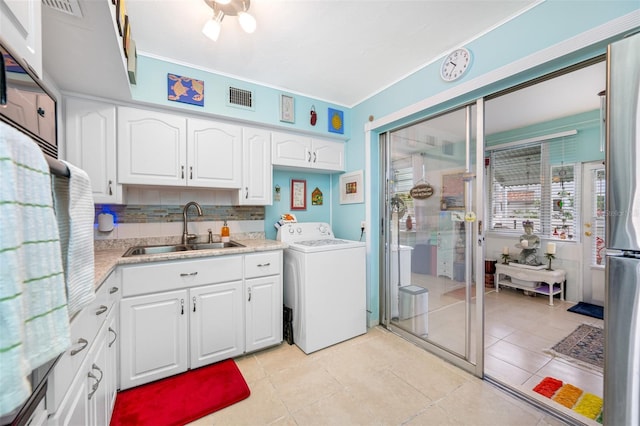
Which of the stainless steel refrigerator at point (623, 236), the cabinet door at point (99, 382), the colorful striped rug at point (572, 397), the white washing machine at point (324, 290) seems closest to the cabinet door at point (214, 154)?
the white washing machine at point (324, 290)

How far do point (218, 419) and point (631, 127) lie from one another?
243 centimetres

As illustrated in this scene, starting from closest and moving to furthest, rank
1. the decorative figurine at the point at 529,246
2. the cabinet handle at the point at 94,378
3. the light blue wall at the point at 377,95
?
1. the cabinet handle at the point at 94,378
2. the light blue wall at the point at 377,95
3. the decorative figurine at the point at 529,246

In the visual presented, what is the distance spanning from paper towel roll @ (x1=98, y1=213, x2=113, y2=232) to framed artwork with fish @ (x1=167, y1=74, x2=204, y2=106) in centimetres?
111

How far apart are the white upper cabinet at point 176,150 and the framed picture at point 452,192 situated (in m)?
1.82

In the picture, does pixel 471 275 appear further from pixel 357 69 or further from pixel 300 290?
pixel 357 69

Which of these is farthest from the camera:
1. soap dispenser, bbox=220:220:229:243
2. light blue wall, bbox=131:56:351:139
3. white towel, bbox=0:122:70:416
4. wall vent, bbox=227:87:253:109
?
soap dispenser, bbox=220:220:229:243

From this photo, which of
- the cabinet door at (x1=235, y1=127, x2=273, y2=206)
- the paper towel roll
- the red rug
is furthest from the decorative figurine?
the paper towel roll

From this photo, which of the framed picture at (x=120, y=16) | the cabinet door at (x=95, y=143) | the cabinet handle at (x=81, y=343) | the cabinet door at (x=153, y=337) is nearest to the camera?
the cabinet handle at (x=81, y=343)

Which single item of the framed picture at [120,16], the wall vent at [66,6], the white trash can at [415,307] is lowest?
the white trash can at [415,307]

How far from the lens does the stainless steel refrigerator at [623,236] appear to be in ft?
3.11

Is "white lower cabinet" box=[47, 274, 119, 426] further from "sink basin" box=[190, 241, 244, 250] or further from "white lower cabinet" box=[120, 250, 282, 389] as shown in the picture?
"sink basin" box=[190, 241, 244, 250]

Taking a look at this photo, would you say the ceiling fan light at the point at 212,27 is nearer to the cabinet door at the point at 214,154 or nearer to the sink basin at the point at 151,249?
the cabinet door at the point at 214,154

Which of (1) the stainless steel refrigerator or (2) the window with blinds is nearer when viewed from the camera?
(1) the stainless steel refrigerator

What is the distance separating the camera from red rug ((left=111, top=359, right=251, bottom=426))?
1.57 m
